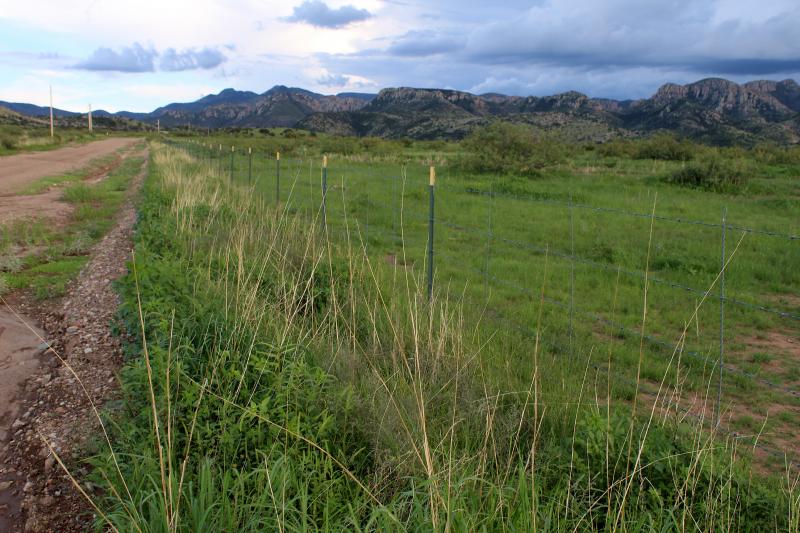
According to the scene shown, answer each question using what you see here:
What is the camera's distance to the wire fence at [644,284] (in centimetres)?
477

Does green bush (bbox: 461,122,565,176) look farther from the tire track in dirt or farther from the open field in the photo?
the tire track in dirt

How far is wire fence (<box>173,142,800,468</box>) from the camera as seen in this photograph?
4.77 meters

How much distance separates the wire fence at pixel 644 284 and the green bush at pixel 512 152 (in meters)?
6.46

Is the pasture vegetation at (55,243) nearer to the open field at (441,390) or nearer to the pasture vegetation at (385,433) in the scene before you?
the open field at (441,390)

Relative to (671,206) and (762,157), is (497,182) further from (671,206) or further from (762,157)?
(762,157)

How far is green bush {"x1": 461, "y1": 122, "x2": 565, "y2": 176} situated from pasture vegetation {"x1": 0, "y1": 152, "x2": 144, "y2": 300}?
37.6 ft

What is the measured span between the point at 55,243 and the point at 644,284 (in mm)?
9490

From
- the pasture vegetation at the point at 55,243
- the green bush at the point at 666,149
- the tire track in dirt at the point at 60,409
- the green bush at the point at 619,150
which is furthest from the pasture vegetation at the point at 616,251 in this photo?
the green bush at the point at 619,150

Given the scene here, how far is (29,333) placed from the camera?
5.93m

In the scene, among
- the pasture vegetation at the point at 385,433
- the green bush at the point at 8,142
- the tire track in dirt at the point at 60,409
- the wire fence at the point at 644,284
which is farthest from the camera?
the green bush at the point at 8,142

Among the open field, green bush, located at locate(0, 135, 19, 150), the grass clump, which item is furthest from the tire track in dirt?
green bush, located at locate(0, 135, 19, 150)

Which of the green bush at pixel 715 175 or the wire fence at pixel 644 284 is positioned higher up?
the green bush at pixel 715 175

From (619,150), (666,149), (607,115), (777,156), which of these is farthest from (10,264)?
(607,115)

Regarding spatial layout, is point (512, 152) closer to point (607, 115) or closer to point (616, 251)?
point (616, 251)
